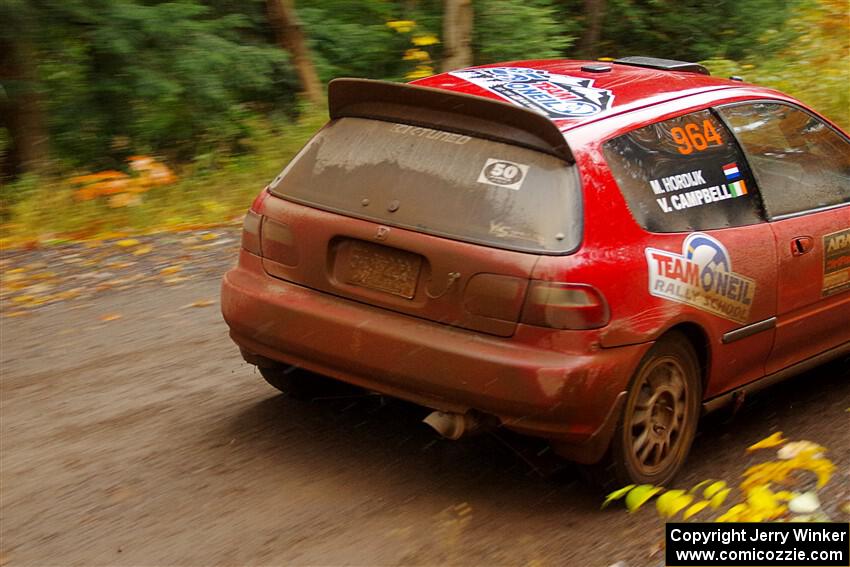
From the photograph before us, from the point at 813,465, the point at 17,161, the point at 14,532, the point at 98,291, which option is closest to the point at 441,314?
the point at 813,465

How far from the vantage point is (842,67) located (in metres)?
16.6

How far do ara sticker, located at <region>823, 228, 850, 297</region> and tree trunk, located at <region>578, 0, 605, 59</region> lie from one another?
13318 mm

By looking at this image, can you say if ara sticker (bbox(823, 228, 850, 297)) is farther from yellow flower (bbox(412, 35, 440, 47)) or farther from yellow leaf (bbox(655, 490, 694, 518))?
yellow flower (bbox(412, 35, 440, 47))

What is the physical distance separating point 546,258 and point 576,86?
1206 mm

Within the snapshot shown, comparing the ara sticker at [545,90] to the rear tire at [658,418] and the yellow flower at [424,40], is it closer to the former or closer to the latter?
the rear tire at [658,418]

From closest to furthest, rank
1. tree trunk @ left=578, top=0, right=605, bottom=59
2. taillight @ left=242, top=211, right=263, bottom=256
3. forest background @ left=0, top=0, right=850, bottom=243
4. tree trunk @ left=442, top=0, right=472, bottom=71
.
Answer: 1. taillight @ left=242, top=211, right=263, bottom=256
2. forest background @ left=0, top=0, right=850, bottom=243
3. tree trunk @ left=442, top=0, right=472, bottom=71
4. tree trunk @ left=578, top=0, right=605, bottom=59

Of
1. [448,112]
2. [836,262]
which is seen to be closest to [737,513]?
[448,112]

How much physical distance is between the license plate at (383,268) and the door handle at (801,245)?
1924 mm

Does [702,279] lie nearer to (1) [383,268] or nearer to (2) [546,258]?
(2) [546,258]

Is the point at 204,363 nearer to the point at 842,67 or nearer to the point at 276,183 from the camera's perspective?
the point at 276,183

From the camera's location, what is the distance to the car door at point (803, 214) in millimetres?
5426

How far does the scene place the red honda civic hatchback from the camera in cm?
445

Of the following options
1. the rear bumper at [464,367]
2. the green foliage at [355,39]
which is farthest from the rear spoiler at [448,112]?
the green foliage at [355,39]

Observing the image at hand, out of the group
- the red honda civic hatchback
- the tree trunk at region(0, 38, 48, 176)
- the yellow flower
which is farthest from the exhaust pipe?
the yellow flower
